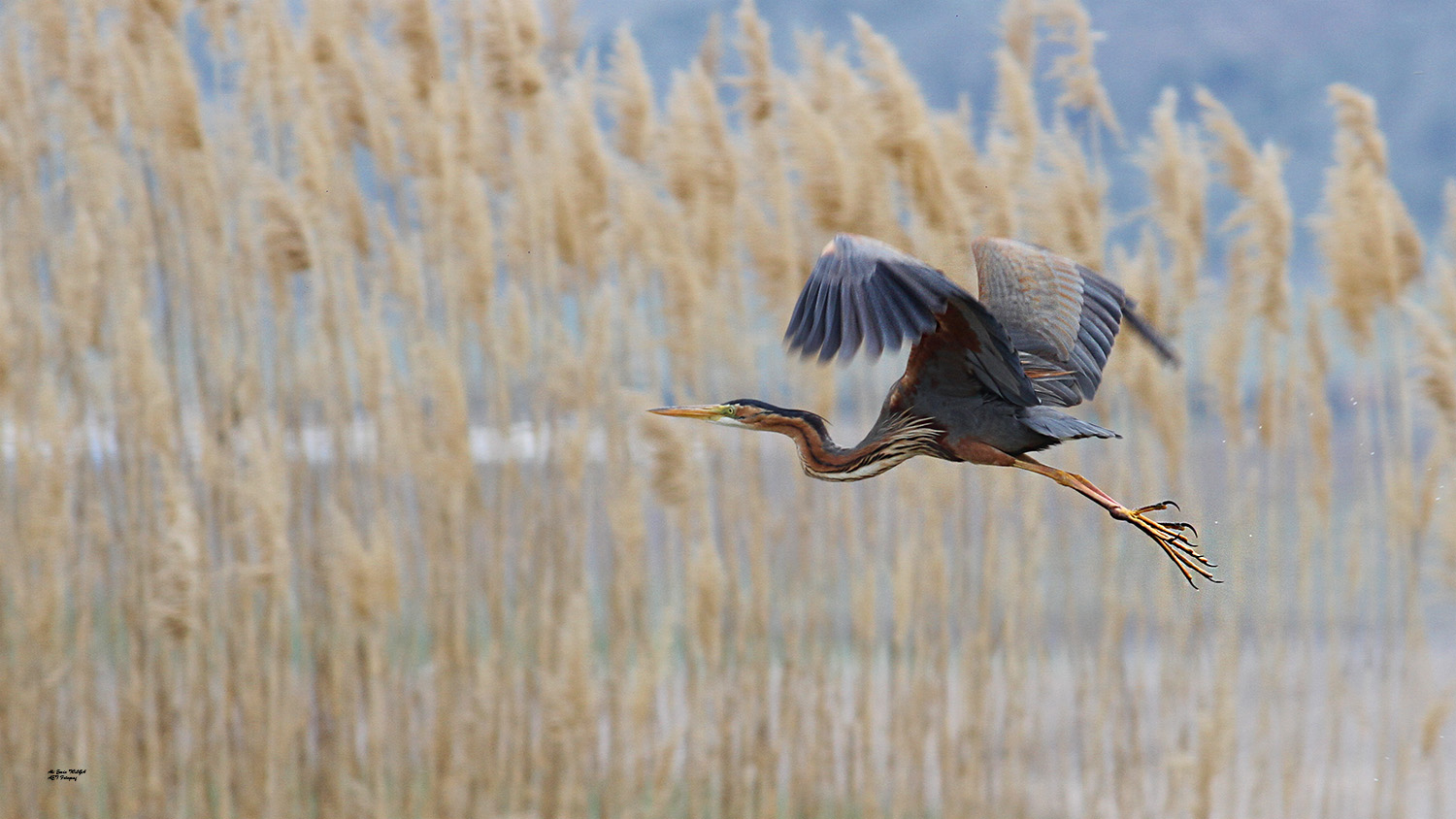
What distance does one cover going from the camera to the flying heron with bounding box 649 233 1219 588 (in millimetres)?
611

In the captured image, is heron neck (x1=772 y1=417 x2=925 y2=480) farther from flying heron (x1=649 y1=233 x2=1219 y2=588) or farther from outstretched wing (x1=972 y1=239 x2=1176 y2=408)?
outstretched wing (x1=972 y1=239 x2=1176 y2=408)

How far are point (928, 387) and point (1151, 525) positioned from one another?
0.45 ft

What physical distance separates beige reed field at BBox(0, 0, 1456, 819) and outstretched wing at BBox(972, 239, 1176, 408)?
133cm

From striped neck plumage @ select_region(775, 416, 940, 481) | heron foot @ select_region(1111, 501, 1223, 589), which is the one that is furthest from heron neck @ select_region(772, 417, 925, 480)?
heron foot @ select_region(1111, 501, 1223, 589)

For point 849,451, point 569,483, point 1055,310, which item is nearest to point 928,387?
point 849,451

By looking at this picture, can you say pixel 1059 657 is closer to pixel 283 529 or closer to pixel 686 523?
pixel 686 523

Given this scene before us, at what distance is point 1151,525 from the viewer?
0.65 meters

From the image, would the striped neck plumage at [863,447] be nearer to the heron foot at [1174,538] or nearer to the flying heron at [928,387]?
the flying heron at [928,387]

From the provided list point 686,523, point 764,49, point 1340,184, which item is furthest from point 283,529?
point 1340,184

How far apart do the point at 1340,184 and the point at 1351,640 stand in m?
0.92

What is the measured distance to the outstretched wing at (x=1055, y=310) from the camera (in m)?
0.75

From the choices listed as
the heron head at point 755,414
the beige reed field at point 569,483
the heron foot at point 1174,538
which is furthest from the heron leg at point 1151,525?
the beige reed field at point 569,483

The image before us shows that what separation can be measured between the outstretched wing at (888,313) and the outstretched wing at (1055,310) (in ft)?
0.28

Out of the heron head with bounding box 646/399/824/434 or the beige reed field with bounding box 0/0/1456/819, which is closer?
the heron head with bounding box 646/399/824/434
